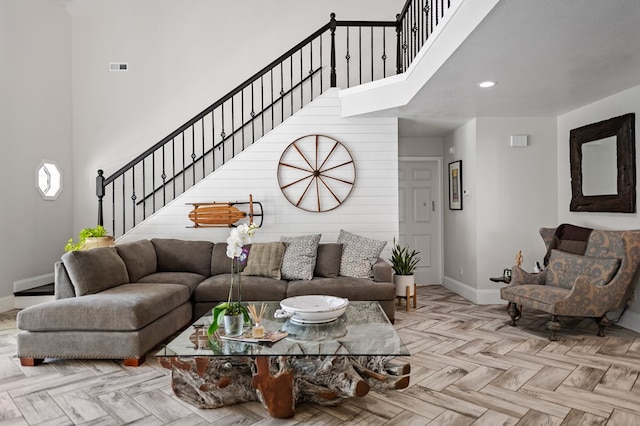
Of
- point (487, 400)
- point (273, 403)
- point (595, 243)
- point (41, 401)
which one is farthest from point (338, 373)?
point (595, 243)

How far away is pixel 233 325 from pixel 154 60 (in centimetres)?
521

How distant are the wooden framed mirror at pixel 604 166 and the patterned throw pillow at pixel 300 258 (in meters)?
3.06

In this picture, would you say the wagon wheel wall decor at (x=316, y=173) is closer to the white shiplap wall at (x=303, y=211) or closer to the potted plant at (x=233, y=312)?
the white shiplap wall at (x=303, y=211)

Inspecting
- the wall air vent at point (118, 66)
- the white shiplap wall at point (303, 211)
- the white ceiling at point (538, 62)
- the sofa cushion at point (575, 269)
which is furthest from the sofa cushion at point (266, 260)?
→ the wall air vent at point (118, 66)

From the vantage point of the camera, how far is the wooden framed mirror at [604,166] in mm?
4147

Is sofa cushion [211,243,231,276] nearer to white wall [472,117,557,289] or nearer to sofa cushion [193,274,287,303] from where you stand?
sofa cushion [193,274,287,303]

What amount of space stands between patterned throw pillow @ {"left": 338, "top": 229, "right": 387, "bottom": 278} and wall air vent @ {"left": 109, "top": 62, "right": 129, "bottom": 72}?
172 inches

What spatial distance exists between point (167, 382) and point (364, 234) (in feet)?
9.93

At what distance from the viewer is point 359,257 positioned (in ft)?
14.8

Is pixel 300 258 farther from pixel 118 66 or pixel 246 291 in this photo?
pixel 118 66

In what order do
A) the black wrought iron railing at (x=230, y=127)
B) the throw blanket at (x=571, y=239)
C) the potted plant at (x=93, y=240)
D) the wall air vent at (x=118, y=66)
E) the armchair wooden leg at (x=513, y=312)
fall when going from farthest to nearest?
the wall air vent at (x=118, y=66) < the black wrought iron railing at (x=230, y=127) < the potted plant at (x=93, y=240) < the throw blanket at (x=571, y=239) < the armchair wooden leg at (x=513, y=312)

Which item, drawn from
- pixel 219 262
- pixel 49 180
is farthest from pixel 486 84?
pixel 49 180

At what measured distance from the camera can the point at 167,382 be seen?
2879 mm

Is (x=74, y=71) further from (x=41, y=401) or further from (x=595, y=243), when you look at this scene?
(x=595, y=243)
